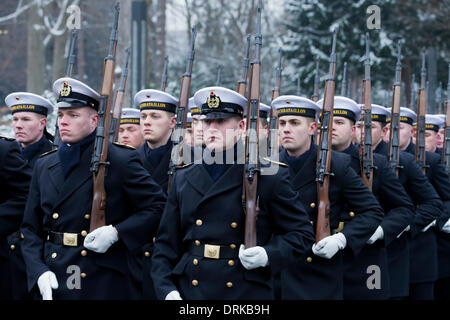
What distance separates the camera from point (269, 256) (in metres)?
4.10

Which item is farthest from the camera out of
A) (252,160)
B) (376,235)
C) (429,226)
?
(429,226)

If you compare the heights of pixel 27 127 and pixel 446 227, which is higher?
pixel 27 127

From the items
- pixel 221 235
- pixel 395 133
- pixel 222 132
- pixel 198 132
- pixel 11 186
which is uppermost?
pixel 395 133

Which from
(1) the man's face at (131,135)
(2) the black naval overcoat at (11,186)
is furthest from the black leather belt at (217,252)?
(1) the man's face at (131,135)

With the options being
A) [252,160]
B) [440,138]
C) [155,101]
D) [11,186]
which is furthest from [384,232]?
[440,138]

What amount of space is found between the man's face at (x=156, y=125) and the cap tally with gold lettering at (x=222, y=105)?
7.86 ft

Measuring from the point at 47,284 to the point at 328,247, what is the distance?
2087 millimetres

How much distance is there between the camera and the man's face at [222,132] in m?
4.30

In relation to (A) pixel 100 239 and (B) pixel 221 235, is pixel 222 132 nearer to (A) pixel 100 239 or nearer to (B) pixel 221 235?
(B) pixel 221 235

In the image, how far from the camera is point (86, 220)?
4645mm

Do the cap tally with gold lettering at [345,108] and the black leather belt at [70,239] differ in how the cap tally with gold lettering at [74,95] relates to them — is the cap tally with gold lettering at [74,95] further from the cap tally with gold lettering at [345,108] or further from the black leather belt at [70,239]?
the cap tally with gold lettering at [345,108]

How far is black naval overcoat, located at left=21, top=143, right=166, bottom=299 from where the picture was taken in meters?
4.59

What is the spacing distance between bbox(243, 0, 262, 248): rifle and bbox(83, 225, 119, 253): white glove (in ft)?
3.14

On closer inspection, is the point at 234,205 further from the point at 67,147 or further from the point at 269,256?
the point at 67,147
